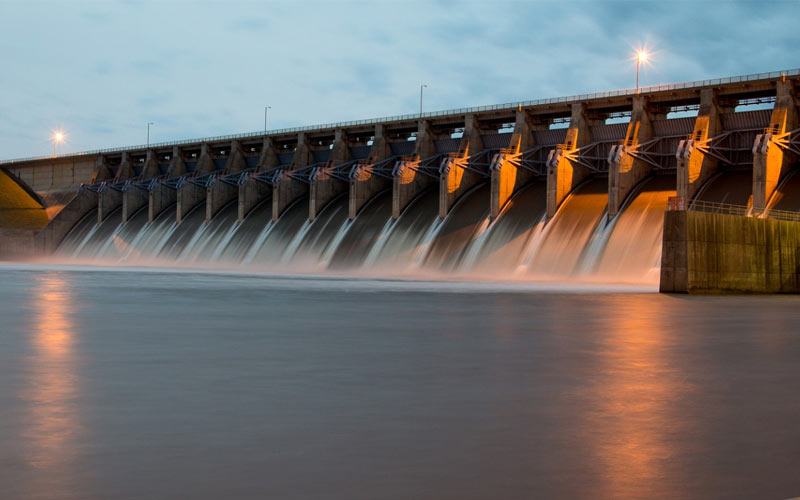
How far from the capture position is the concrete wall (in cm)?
2964

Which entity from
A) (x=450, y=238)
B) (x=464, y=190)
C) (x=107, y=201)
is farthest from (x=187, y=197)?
(x=450, y=238)

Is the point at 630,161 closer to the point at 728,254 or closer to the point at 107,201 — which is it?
the point at 728,254

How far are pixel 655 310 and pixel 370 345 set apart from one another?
34.7ft

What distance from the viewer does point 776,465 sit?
5.38 m

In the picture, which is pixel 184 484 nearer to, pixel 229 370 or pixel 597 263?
pixel 229 370

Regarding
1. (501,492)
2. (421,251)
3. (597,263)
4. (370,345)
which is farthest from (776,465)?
(421,251)

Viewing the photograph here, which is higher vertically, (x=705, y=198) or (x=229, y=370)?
(x=705, y=198)

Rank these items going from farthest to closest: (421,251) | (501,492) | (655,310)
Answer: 1. (421,251)
2. (655,310)
3. (501,492)

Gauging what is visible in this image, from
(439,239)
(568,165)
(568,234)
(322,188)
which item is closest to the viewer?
(568,234)

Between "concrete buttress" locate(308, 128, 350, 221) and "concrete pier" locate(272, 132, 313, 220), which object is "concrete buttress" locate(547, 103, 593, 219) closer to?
"concrete buttress" locate(308, 128, 350, 221)

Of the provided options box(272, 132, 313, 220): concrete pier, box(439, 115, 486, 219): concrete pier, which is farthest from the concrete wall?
box(272, 132, 313, 220): concrete pier

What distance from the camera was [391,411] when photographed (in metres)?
7.00

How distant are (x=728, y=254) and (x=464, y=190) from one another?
22159 millimetres

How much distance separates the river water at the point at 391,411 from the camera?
492 centimetres
